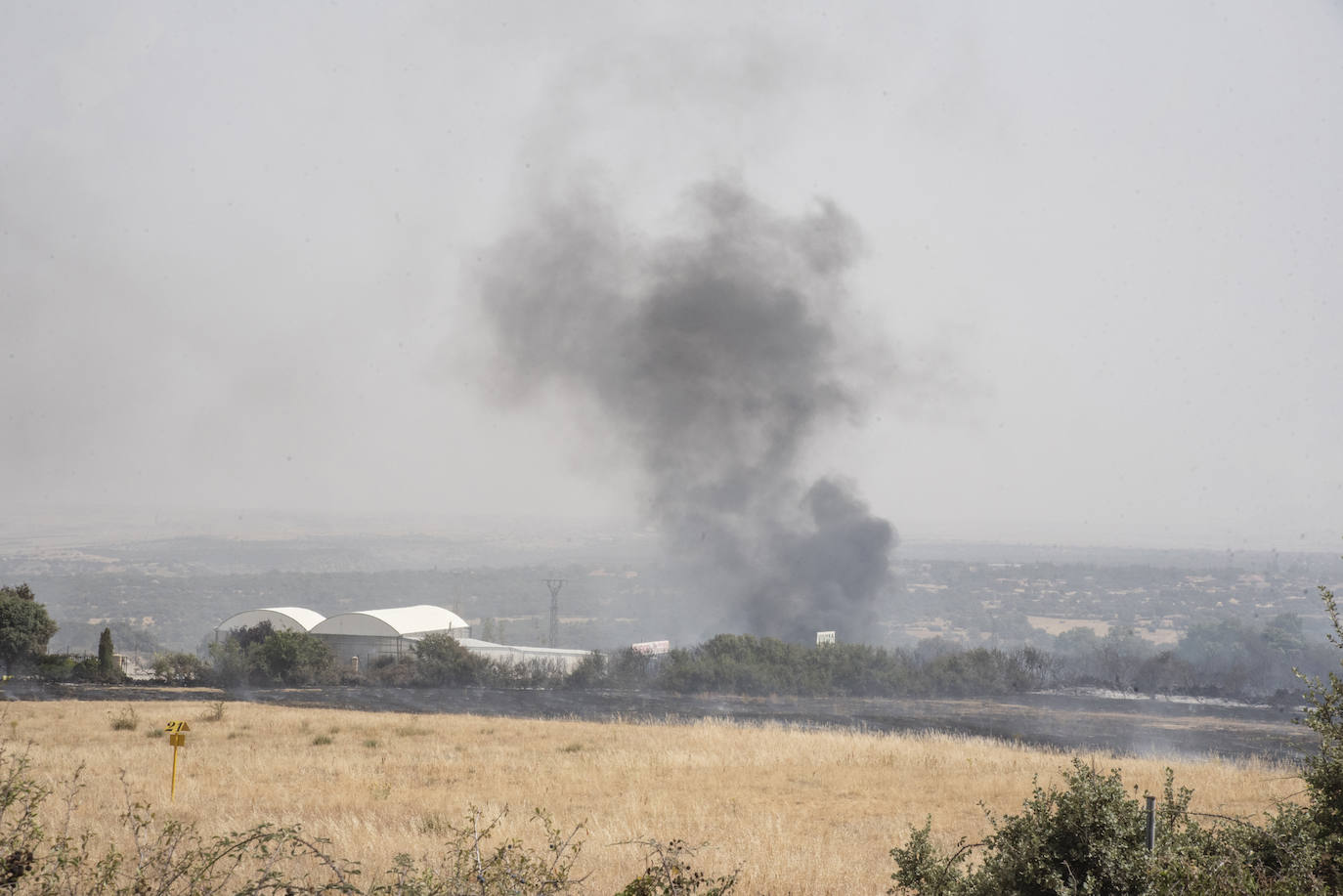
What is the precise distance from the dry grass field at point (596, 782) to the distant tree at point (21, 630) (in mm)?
29515

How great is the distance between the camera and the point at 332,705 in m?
52.0

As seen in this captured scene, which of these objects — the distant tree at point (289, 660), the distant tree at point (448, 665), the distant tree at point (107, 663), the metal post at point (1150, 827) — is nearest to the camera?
the metal post at point (1150, 827)

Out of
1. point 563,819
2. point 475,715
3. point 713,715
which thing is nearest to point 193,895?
point 563,819

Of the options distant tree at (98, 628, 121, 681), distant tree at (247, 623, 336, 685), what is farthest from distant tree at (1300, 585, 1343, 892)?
distant tree at (98, 628, 121, 681)

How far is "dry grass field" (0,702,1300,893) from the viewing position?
670 inches

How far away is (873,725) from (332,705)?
1073 inches

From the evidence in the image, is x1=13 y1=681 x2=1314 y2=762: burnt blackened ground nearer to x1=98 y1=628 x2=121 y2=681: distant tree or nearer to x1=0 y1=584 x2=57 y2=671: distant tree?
x1=98 y1=628 x2=121 y2=681: distant tree

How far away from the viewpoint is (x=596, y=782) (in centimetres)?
2552

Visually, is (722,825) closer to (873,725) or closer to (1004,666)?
(873,725)

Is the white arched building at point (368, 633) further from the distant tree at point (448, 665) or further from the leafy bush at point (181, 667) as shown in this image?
the leafy bush at point (181, 667)

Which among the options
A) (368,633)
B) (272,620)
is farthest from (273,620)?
(368,633)

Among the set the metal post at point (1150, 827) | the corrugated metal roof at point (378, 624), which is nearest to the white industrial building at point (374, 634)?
the corrugated metal roof at point (378, 624)

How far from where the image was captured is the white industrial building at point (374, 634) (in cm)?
8081

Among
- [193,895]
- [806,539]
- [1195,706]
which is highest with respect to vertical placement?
[806,539]
